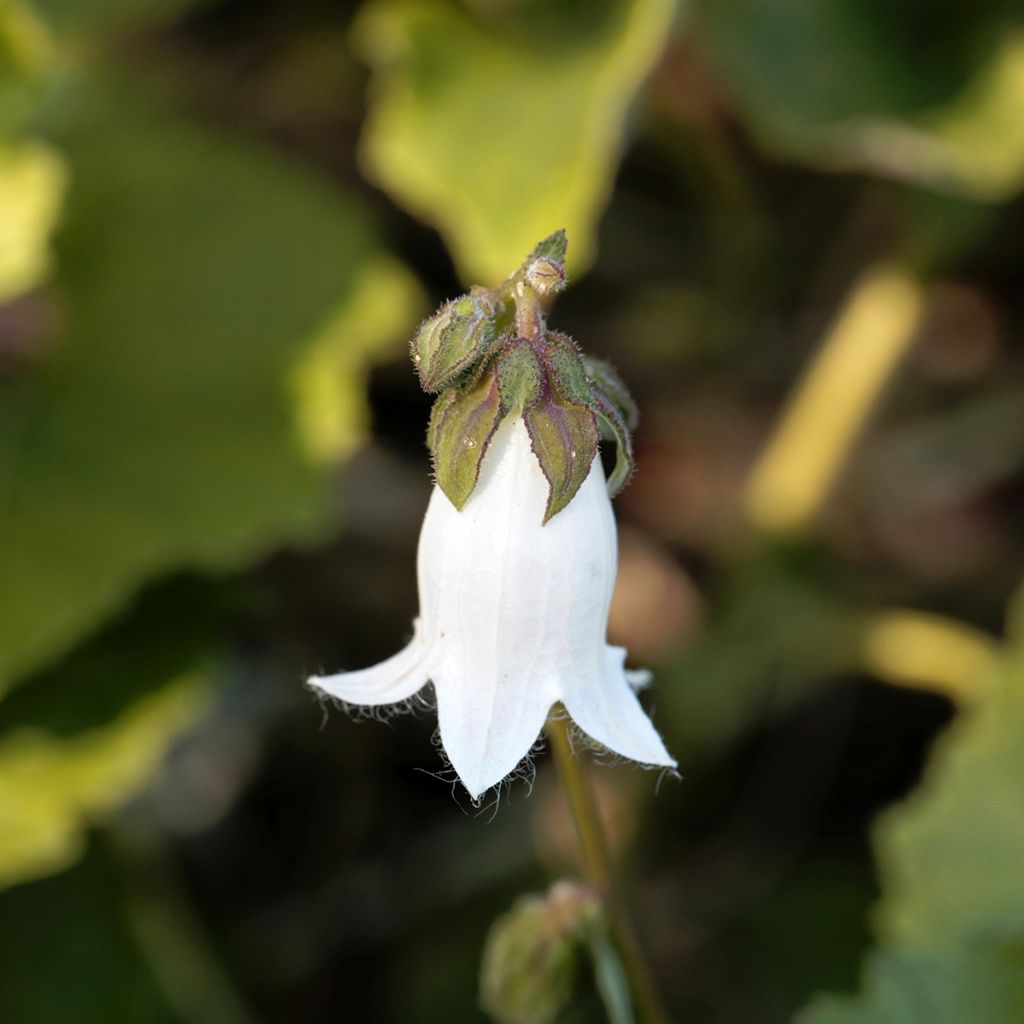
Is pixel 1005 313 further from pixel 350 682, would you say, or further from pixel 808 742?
pixel 350 682

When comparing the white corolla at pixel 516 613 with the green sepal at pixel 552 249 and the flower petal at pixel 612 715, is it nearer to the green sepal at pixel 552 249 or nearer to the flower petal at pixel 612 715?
the flower petal at pixel 612 715

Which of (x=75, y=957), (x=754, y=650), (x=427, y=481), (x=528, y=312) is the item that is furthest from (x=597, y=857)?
(x=427, y=481)

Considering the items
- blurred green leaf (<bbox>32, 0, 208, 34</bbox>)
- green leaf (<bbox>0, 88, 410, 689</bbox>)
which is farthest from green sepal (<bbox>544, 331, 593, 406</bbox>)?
blurred green leaf (<bbox>32, 0, 208, 34</bbox>)

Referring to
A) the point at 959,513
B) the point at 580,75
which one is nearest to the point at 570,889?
the point at 580,75

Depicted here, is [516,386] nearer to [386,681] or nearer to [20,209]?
[386,681]

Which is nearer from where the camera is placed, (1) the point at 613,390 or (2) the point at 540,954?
(1) the point at 613,390

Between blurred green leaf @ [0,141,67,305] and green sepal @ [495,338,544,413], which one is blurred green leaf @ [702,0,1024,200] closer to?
blurred green leaf @ [0,141,67,305]
